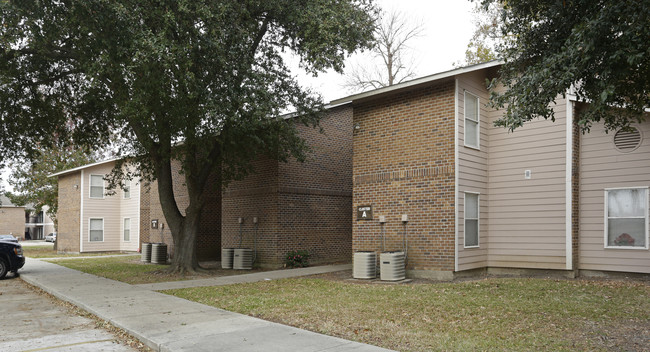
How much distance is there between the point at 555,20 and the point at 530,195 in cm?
653

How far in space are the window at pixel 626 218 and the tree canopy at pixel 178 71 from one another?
7.74 metres

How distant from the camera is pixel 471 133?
12.9 m

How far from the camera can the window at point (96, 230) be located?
93.6ft

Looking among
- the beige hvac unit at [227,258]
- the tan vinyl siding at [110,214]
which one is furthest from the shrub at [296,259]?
the tan vinyl siding at [110,214]

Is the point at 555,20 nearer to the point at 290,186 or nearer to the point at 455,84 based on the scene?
the point at 455,84

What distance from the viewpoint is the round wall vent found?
37.3ft

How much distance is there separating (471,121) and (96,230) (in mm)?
24452

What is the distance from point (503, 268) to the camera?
42.7 feet

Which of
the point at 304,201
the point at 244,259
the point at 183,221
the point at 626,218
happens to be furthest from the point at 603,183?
the point at 183,221

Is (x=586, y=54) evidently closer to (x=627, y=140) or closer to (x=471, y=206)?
(x=627, y=140)

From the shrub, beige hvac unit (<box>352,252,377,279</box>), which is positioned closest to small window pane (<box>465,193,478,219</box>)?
beige hvac unit (<box>352,252,377,279</box>)

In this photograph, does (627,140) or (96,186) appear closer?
(627,140)

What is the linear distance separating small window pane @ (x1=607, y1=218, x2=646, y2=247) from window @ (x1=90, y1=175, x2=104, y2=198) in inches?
1067

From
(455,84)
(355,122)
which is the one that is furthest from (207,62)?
(455,84)
